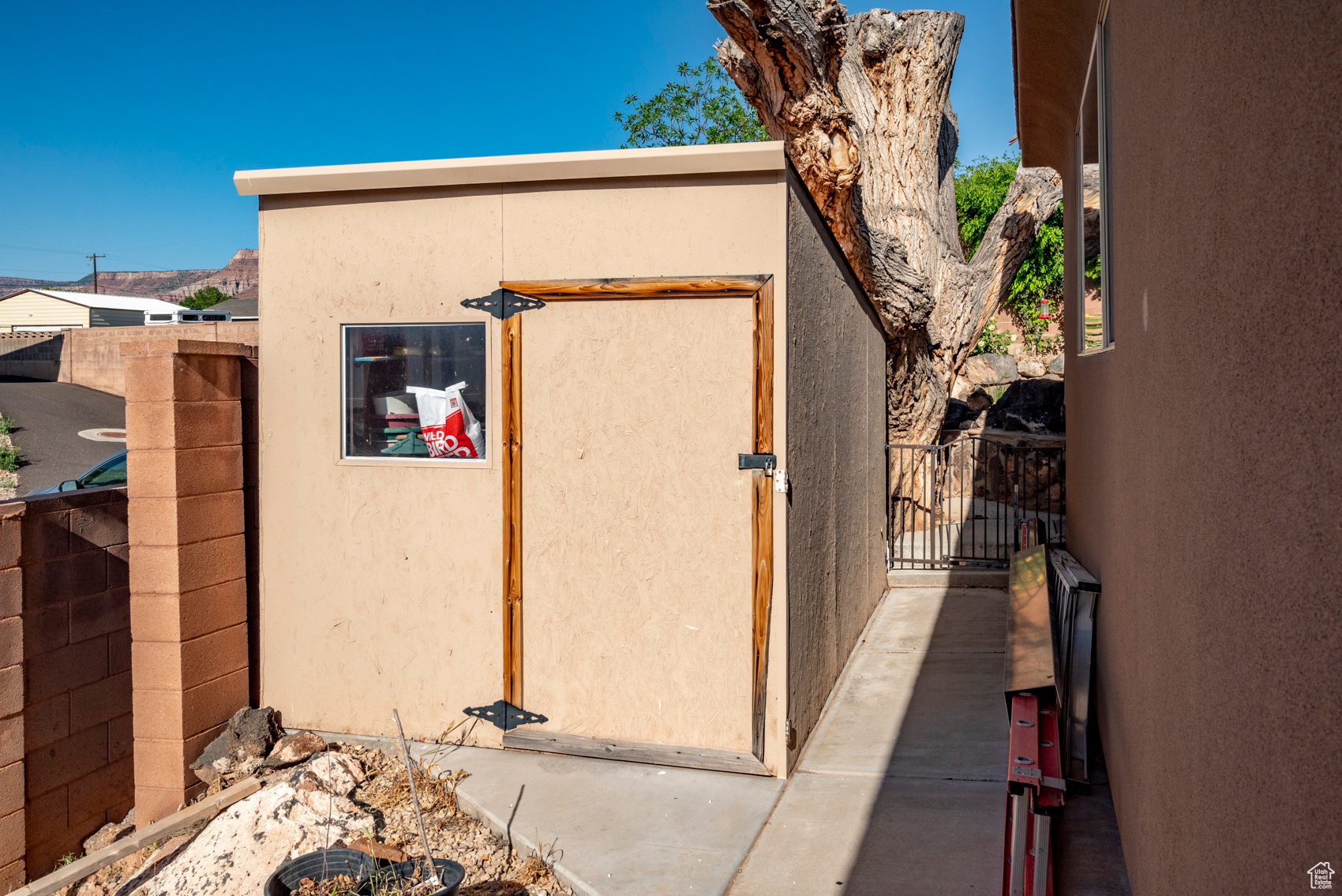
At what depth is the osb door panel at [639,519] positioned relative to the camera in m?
4.60

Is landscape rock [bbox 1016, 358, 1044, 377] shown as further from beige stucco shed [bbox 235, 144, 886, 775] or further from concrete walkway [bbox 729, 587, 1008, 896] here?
beige stucco shed [bbox 235, 144, 886, 775]

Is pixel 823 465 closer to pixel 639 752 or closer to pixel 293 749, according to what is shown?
pixel 639 752

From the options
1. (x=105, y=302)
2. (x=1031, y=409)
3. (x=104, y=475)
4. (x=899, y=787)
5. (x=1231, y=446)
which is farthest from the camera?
A: (x=105, y=302)

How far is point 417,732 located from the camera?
5059 mm

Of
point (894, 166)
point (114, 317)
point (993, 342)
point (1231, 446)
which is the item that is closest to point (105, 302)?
point (114, 317)

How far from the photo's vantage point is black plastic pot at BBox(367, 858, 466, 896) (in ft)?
10.5

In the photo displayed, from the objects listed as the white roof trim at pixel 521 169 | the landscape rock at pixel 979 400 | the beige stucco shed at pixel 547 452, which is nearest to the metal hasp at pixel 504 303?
the beige stucco shed at pixel 547 452

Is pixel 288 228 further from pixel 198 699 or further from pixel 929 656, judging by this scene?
pixel 929 656

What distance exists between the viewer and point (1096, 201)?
5.92m

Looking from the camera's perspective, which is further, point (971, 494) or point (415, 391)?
point (971, 494)

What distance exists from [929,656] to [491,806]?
395 centimetres

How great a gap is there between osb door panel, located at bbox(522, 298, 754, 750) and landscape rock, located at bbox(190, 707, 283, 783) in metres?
1.49

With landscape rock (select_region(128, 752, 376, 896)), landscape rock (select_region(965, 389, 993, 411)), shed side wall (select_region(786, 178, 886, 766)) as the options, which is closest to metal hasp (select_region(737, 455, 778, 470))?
shed side wall (select_region(786, 178, 886, 766))

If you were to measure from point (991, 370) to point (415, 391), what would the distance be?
52.5 feet
